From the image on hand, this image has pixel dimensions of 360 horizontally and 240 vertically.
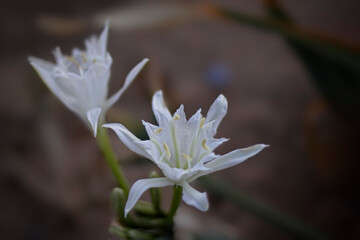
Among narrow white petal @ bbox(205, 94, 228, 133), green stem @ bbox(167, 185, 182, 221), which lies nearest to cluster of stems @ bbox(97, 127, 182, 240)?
green stem @ bbox(167, 185, 182, 221)

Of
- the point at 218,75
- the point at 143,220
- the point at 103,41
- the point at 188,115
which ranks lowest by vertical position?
the point at 143,220

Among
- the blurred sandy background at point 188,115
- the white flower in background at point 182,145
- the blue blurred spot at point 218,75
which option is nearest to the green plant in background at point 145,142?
the white flower in background at point 182,145

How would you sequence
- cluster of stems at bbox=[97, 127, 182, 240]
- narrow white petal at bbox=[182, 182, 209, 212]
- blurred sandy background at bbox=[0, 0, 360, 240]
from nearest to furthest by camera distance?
narrow white petal at bbox=[182, 182, 209, 212] < cluster of stems at bbox=[97, 127, 182, 240] < blurred sandy background at bbox=[0, 0, 360, 240]

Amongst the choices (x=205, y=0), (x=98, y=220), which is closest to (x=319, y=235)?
(x=98, y=220)

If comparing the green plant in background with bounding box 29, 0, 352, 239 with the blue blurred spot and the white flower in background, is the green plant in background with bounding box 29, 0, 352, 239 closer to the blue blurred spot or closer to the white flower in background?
the white flower in background

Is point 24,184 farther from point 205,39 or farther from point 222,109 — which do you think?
point 222,109

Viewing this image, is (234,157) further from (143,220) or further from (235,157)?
(143,220)

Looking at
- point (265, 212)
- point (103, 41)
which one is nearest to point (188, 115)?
point (265, 212)
